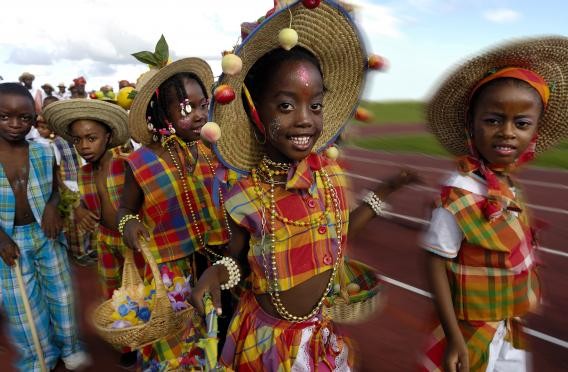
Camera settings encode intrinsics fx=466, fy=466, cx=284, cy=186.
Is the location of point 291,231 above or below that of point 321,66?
below

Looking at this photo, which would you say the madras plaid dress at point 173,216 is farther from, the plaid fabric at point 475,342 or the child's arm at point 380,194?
the plaid fabric at point 475,342

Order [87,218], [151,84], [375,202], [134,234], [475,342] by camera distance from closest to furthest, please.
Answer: [475,342] → [375,202] → [134,234] → [151,84] → [87,218]

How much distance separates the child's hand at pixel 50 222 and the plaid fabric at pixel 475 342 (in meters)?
2.88

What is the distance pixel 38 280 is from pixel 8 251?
0.48m

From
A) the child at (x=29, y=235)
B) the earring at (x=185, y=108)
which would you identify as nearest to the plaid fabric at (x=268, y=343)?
the earring at (x=185, y=108)

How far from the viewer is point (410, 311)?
5.08m

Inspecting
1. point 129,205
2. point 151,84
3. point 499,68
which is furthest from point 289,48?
point 129,205

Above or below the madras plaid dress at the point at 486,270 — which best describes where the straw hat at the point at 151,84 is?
above

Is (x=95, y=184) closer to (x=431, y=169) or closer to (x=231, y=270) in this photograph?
(x=231, y=270)

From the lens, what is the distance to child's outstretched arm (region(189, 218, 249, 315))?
74.3 inches

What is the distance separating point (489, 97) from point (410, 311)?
3.48 metres

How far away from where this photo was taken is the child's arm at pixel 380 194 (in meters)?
2.41

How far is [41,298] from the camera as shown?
12.8 feet

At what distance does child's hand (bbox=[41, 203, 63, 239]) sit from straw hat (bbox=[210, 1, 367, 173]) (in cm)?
223
